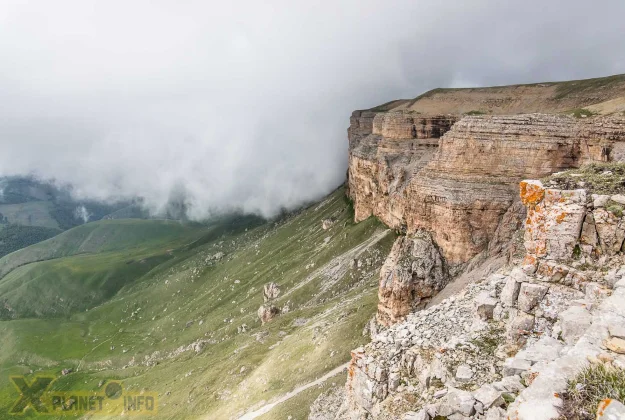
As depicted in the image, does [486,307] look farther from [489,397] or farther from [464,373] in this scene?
[489,397]

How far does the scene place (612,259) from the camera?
1941cm

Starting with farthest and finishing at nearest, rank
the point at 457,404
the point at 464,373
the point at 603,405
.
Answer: the point at 464,373 → the point at 457,404 → the point at 603,405

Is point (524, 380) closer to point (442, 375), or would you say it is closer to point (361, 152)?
point (442, 375)

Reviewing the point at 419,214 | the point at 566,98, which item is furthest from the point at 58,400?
the point at 566,98

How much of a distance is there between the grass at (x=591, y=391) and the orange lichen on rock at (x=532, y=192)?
12633mm

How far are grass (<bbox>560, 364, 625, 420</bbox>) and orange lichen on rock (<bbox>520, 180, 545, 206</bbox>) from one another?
41.4 ft

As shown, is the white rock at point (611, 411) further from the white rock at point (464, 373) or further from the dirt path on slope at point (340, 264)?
the dirt path on slope at point (340, 264)

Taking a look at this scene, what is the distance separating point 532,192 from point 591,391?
45.6ft

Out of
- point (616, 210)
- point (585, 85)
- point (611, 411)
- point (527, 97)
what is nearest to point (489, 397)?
point (611, 411)

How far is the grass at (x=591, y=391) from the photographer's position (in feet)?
35.1

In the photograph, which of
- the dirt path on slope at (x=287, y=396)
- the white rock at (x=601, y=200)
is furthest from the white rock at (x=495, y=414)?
the dirt path on slope at (x=287, y=396)

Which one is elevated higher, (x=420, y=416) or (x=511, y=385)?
(x=511, y=385)

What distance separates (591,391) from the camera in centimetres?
1109

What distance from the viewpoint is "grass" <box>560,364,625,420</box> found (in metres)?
10.7
